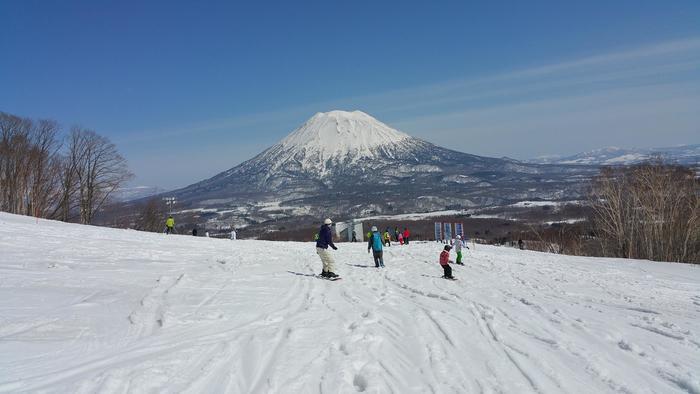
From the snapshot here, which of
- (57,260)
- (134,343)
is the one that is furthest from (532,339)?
(57,260)

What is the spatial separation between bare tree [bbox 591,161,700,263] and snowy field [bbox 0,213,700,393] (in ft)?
101

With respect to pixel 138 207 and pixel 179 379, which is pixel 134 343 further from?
pixel 138 207

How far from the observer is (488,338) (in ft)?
24.4

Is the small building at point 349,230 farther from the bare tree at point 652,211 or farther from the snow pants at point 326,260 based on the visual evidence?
the snow pants at point 326,260

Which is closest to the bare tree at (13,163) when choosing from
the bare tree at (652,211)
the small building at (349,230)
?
the small building at (349,230)

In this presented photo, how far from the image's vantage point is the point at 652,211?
39969 mm

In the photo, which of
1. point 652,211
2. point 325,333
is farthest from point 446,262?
point 652,211

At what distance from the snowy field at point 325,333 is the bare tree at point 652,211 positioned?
101ft

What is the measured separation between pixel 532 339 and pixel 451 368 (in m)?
2.24

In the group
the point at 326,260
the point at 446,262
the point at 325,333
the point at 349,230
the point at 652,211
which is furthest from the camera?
the point at 349,230

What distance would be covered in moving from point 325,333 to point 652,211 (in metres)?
42.1

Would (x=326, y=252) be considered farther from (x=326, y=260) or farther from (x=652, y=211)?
(x=652, y=211)

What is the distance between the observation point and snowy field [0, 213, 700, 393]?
5398 mm

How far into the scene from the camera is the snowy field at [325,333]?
5398 mm
